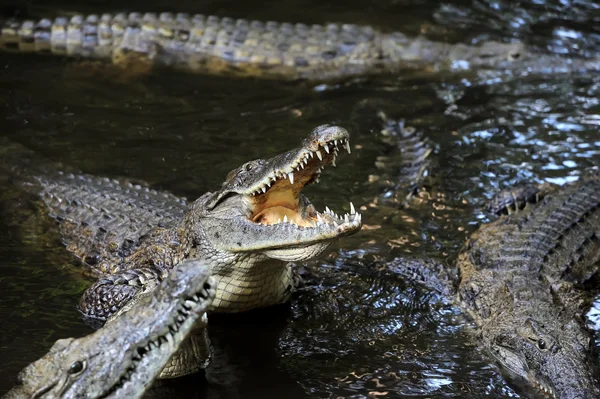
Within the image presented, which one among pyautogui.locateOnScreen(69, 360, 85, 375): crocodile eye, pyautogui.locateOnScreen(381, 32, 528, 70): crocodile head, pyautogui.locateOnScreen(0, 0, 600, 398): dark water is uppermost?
pyautogui.locateOnScreen(69, 360, 85, 375): crocodile eye

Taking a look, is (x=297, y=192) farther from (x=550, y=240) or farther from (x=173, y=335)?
(x=550, y=240)

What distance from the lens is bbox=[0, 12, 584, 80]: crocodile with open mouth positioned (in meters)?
9.66

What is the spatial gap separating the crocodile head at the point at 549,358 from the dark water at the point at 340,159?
0.45 ft

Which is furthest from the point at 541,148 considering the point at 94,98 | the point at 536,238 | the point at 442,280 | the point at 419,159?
the point at 94,98

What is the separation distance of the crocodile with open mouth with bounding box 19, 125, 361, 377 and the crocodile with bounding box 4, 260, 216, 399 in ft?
2.53

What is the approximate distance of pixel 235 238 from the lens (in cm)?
470

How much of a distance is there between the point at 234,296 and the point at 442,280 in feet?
5.03

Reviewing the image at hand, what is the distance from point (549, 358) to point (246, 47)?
613 cm

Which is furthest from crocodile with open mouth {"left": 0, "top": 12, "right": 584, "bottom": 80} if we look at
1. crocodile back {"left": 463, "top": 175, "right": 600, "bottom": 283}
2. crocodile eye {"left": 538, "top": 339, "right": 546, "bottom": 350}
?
crocodile eye {"left": 538, "top": 339, "right": 546, "bottom": 350}

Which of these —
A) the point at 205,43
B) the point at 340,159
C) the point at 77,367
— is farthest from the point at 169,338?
the point at 205,43

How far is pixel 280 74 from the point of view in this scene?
9.57m

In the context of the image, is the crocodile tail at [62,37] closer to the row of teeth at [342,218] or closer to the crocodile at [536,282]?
the crocodile at [536,282]

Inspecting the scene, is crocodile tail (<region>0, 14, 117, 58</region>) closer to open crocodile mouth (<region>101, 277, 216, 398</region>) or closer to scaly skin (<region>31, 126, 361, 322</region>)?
scaly skin (<region>31, 126, 361, 322</region>)

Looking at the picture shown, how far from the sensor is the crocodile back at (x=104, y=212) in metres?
5.62
